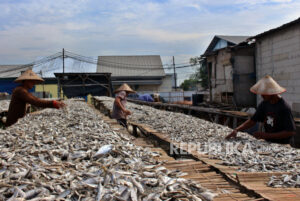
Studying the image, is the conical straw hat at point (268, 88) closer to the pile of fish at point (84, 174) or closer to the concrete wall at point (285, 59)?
the pile of fish at point (84, 174)

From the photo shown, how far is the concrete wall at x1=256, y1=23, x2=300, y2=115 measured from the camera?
29.9 ft

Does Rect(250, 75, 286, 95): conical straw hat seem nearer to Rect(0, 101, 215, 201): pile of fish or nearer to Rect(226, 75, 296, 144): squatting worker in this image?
Rect(226, 75, 296, 144): squatting worker

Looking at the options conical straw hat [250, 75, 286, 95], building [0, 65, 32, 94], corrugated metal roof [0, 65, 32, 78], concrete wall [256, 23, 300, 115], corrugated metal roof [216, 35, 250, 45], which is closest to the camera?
conical straw hat [250, 75, 286, 95]

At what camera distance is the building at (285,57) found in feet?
29.9

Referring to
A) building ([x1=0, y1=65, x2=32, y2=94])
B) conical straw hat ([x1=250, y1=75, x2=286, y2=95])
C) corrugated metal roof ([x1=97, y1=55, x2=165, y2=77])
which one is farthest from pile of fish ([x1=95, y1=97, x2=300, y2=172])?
building ([x1=0, y1=65, x2=32, y2=94])

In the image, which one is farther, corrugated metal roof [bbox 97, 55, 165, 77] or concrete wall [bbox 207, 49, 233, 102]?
corrugated metal roof [bbox 97, 55, 165, 77]

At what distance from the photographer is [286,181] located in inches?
94.1

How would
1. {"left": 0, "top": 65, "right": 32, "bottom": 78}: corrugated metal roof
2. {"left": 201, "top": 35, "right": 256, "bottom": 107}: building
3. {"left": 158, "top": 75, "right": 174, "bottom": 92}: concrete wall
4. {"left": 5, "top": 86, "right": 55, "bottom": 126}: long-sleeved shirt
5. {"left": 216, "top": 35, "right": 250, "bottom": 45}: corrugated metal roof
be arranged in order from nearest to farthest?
{"left": 5, "top": 86, "right": 55, "bottom": 126}: long-sleeved shirt, {"left": 201, "top": 35, "right": 256, "bottom": 107}: building, {"left": 216, "top": 35, "right": 250, "bottom": 45}: corrugated metal roof, {"left": 0, "top": 65, "right": 32, "bottom": 78}: corrugated metal roof, {"left": 158, "top": 75, "right": 174, "bottom": 92}: concrete wall

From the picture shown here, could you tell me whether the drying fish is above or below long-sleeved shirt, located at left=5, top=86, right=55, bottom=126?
below

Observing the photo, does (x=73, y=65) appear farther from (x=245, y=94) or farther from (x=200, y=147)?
(x=200, y=147)

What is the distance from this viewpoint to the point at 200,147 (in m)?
3.71

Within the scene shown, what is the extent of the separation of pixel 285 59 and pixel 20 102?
339 inches

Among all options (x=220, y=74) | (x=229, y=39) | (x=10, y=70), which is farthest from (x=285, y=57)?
(x=10, y=70)

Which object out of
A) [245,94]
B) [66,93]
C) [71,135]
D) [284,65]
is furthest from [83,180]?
[66,93]
